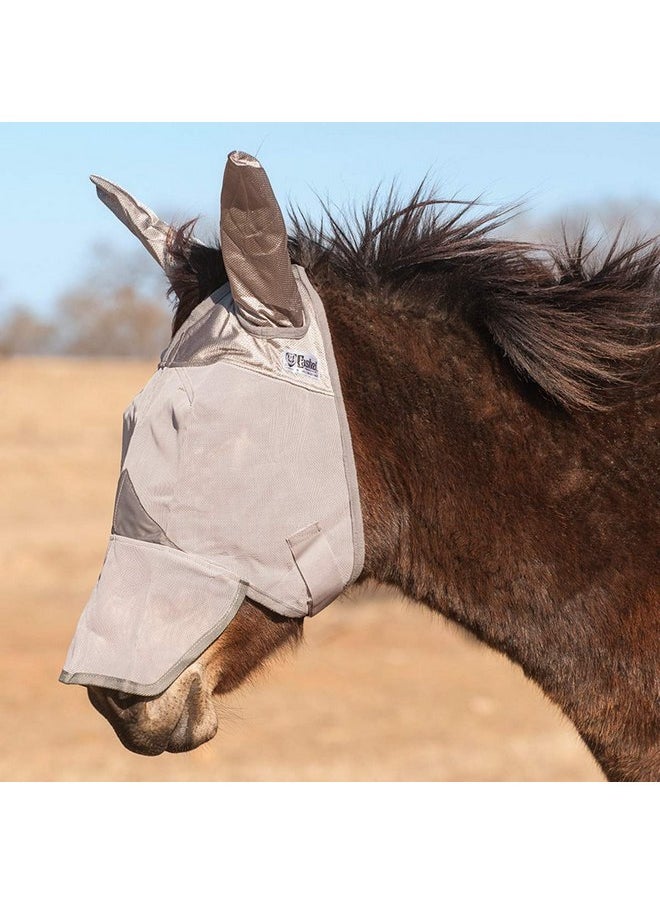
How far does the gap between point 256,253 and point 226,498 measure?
2.13ft

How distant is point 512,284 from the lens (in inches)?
111

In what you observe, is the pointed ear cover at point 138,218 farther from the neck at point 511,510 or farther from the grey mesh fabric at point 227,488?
the neck at point 511,510

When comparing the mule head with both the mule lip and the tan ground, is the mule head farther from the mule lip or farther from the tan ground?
the tan ground

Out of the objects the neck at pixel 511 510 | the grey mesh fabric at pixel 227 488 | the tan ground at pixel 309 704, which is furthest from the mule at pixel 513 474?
→ the tan ground at pixel 309 704

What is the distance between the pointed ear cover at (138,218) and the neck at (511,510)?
638 mm

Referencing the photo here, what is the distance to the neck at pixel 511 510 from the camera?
2732mm

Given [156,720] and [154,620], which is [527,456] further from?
[156,720]

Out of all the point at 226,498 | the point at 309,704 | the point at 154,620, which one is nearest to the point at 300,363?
the point at 226,498

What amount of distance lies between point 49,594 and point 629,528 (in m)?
13.8

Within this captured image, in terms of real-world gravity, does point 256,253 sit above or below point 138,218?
above

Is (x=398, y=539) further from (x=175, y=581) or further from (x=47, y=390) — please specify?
(x=47, y=390)

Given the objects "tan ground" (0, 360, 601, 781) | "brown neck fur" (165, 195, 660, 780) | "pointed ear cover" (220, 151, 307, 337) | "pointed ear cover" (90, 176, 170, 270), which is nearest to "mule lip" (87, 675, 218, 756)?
"tan ground" (0, 360, 601, 781)

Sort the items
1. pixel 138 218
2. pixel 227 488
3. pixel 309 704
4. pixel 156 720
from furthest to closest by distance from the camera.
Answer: pixel 309 704
pixel 138 218
pixel 156 720
pixel 227 488

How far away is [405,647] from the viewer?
45.6ft
